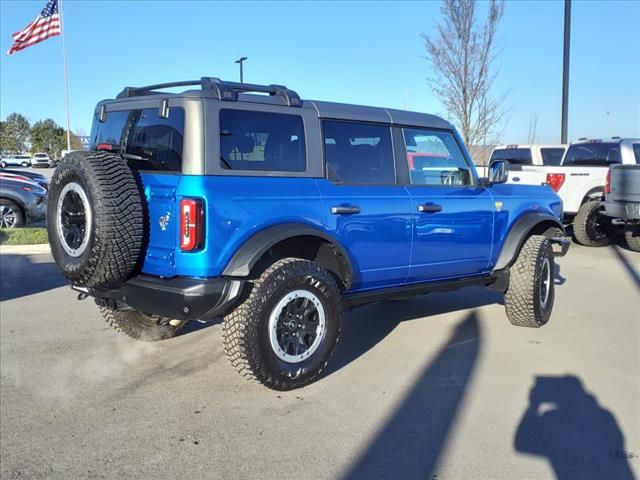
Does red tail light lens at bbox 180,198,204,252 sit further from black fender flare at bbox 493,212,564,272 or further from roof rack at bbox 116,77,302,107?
black fender flare at bbox 493,212,564,272

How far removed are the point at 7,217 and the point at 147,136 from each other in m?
9.96

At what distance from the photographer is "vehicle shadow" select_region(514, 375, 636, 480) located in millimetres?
3113

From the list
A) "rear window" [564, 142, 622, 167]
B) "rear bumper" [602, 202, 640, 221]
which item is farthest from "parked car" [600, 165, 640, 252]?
"rear window" [564, 142, 622, 167]

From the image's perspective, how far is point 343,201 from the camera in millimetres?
4348

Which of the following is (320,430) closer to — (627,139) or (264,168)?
(264,168)

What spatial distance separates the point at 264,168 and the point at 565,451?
98.8 inches

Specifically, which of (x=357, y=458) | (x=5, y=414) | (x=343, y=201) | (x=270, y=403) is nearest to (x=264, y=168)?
(x=343, y=201)

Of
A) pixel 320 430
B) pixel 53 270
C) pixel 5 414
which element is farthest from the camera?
pixel 53 270

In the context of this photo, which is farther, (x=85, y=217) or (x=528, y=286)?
(x=528, y=286)

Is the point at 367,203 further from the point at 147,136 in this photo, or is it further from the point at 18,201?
the point at 18,201

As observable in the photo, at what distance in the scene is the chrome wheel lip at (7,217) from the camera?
40.9 ft

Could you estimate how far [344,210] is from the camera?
4297mm

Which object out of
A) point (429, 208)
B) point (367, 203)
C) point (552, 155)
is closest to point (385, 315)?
point (429, 208)

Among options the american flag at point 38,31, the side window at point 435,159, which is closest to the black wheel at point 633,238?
the side window at point 435,159
